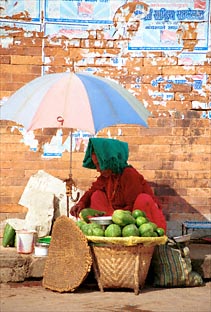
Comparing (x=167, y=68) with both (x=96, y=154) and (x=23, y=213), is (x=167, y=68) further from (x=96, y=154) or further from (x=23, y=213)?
(x=23, y=213)

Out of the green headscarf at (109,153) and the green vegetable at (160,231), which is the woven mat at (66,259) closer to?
the green vegetable at (160,231)

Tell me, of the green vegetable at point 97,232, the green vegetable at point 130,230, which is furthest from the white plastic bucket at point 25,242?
the green vegetable at point 130,230

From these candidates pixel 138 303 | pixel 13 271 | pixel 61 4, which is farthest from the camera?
pixel 61 4

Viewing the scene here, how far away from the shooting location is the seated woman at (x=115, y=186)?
24.5 ft

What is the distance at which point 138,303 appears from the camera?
658 centimetres

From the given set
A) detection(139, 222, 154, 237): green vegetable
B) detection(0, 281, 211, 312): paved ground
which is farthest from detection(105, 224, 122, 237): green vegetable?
detection(0, 281, 211, 312): paved ground

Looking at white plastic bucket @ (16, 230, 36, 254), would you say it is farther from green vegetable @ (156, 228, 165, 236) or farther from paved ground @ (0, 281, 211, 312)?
green vegetable @ (156, 228, 165, 236)

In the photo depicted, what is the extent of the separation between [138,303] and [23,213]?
233 cm

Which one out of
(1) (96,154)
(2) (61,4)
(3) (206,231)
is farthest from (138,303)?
(2) (61,4)

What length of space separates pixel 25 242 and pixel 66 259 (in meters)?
0.76

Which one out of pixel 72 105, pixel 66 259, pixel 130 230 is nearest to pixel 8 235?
pixel 66 259

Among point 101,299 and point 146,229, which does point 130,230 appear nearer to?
point 146,229

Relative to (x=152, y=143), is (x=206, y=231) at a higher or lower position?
lower

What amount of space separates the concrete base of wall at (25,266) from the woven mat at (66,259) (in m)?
0.35
